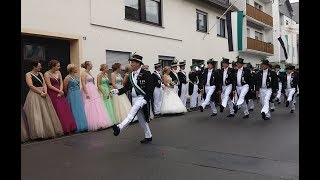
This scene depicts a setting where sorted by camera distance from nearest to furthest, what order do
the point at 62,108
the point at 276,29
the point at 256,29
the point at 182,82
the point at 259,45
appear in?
1. the point at 62,108
2. the point at 182,82
3. the point at 259,45
4. the point at 256,29
5. the point at 276,29

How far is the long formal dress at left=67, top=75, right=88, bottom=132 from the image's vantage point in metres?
9.64

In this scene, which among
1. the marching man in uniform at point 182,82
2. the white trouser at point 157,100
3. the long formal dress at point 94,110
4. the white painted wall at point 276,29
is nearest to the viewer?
the long formal dress at point 94,110

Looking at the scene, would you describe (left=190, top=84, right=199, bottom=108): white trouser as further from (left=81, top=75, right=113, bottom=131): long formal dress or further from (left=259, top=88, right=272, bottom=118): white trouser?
(left=81, top=75, right=113, bottom=131): long formal dress

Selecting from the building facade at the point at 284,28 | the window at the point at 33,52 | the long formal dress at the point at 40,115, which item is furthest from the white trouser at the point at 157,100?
the building facade at the point at 284,28

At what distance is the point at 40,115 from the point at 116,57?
7.20 m

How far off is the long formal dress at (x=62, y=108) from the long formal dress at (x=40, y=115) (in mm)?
204

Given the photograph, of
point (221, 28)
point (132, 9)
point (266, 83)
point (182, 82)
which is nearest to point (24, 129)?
point (266, 83)

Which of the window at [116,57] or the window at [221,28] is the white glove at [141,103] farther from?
the window at [221,28]

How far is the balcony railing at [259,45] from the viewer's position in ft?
107

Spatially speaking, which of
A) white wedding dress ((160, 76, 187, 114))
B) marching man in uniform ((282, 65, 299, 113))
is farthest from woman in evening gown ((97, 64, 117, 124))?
marching man in uniform ((282, 65, 299, 113))

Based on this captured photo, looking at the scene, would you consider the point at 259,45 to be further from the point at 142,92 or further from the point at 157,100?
the point at 142,92

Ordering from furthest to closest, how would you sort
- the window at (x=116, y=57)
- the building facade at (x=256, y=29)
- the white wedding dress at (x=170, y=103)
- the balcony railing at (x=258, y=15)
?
1. the balcony railing at (x=258, y=15)
2. the building facade at (x=256, y=29)
3. the window at (x=116, y=57)
4. the white wedding dress at (x=170, y=103)

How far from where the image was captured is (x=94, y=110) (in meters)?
10.0
